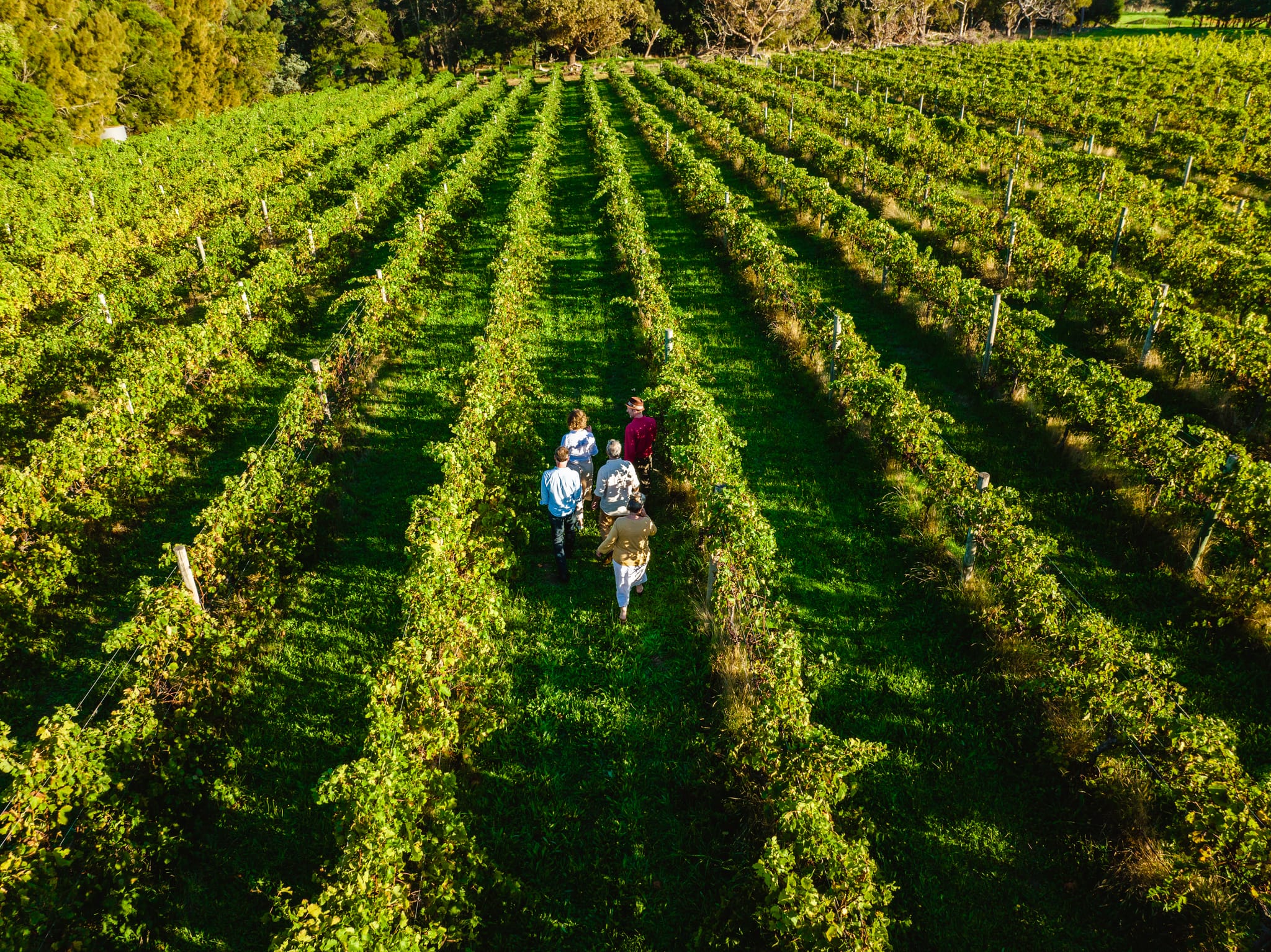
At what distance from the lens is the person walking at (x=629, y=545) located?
7738 millimetres

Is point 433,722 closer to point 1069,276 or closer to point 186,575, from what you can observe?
point 186,575

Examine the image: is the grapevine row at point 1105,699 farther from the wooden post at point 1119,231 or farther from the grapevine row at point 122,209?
the grapevine row at point 122,209

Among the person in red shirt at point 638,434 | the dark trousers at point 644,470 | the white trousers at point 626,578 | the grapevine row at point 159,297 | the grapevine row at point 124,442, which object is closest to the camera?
the white trousers at point 626,578

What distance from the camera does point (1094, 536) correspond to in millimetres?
9414

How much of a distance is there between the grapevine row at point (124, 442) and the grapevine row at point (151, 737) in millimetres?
2213

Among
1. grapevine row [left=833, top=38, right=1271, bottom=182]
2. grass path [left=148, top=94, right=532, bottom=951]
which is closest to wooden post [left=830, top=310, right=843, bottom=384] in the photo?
grass path [left=148, top=94, right=532, bottom=951]

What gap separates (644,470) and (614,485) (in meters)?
1.47

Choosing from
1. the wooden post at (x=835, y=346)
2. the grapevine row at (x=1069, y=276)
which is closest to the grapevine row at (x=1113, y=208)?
the grapevine row at (x=1069, y=276)

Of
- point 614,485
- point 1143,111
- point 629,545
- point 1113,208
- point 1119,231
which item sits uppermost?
point 1143,111

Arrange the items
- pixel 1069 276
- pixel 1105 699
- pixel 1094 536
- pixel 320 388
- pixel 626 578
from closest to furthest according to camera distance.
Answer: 1. pixel 1105 699
2. pixel 626 578
3. pixel 1094 536
4. pixel 320 388
5. pixel 1069 276

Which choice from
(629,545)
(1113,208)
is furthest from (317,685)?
(1113,208)

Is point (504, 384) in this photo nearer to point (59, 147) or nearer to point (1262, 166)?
point (1262, 166)

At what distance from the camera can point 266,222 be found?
20953 millimetres

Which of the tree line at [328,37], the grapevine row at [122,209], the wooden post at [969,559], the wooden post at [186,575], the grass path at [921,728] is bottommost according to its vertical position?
the grass path at [921,728]
